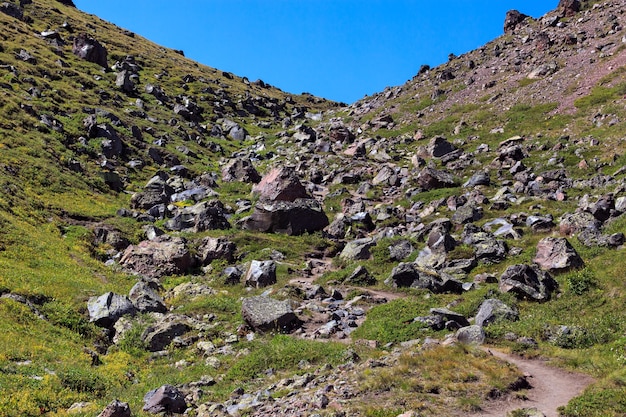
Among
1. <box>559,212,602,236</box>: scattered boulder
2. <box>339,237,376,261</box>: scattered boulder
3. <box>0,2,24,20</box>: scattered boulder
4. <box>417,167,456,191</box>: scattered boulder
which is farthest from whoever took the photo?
<box>0,2,24,20</box>: scattered boulder

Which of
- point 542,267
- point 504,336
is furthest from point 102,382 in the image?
point 542,267

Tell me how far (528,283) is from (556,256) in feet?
9.62

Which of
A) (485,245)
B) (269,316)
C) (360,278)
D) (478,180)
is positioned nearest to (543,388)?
(269,316)

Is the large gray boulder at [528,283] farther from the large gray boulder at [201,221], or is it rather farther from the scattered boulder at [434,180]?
the large gray boulder at [201,221]

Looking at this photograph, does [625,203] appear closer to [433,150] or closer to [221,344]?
[221,344]

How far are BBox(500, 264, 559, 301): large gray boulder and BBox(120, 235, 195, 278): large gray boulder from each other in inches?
825

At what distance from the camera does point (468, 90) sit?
75.3 meters

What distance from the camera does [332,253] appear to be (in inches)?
1464

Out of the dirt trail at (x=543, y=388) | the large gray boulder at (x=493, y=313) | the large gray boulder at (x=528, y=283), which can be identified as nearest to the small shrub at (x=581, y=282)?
the large gray boulder at (x=528, y=283)

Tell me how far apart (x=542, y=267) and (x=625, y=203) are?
26.5 ft

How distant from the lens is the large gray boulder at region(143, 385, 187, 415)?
638 inches

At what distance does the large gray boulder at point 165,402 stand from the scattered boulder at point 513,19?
101512 mm

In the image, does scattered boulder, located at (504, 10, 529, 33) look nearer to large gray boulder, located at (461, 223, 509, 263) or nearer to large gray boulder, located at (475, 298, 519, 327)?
large gray boulder, located at (461, 223, 509, 263)

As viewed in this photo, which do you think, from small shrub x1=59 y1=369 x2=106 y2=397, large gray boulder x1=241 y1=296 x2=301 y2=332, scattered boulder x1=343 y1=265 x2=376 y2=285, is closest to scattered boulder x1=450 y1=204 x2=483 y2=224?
scattered boulder x1=343 y1=265 x2=376 y2=285
